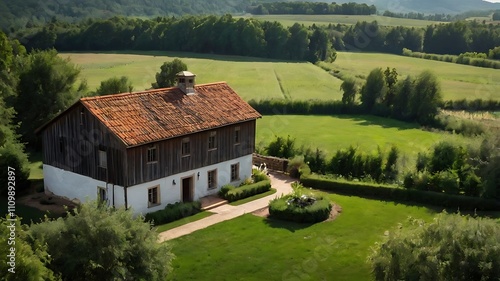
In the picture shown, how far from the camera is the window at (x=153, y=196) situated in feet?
107

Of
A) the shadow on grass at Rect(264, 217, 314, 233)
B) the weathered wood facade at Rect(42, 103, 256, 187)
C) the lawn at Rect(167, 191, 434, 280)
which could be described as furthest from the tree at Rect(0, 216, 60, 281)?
the shadow on grass at Rect(264, 217, 314, 233)

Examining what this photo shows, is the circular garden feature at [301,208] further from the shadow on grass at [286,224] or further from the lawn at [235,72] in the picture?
the lawn at [235,72]

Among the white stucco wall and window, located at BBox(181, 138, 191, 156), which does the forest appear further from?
window, located at BBox(181, 138, 191, 156)

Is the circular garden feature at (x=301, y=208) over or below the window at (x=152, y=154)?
below

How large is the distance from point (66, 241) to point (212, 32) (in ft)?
335

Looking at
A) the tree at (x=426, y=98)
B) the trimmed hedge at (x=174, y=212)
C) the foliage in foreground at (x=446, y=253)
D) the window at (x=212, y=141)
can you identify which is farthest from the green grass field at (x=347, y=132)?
the foliage in foreground at (x=446, y=253)

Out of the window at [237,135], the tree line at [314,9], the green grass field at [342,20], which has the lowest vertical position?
the window at [237,135]

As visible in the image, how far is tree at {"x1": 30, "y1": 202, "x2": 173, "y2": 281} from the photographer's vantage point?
18.6m

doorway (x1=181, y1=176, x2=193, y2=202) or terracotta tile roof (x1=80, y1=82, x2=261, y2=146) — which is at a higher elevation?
terracotta tile roof (x1=80, y1=82, x2=261, y2=146)

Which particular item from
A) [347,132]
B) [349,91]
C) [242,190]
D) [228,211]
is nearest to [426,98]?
[349,91]

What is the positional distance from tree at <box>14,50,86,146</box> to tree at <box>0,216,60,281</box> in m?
34.9

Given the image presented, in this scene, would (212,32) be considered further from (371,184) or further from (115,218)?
(115,218)

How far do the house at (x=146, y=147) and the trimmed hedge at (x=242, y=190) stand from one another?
928 mm

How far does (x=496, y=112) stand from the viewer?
72.8 metres
